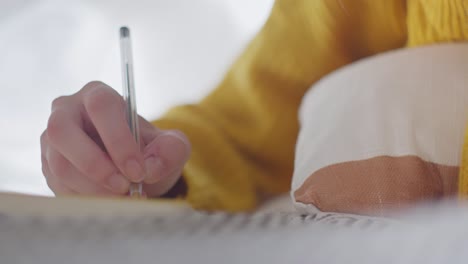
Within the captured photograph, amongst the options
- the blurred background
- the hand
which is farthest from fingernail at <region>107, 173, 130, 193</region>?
the blurred background

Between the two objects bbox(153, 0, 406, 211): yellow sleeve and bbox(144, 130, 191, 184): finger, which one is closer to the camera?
bbox(144, 130, 191, 184): finger

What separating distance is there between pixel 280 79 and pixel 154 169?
16cm

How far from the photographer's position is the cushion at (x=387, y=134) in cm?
28

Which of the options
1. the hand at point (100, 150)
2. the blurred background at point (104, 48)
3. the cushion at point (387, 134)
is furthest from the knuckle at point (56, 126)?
the blurred background at point (104, 48)

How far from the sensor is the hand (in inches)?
10.9

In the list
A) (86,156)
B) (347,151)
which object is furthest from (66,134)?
(347,151)

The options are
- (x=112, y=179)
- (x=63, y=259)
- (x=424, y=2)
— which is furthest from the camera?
(x=424, y=2)

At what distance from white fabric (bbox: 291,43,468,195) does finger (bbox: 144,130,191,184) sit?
0.06 m

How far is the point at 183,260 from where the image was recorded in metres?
0.09

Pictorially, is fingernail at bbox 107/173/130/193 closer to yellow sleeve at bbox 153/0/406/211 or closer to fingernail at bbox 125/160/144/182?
fingernail at bbox 125/160/144/182

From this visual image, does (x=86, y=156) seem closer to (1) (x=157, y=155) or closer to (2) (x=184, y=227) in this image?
(1) (x=157, y=155)

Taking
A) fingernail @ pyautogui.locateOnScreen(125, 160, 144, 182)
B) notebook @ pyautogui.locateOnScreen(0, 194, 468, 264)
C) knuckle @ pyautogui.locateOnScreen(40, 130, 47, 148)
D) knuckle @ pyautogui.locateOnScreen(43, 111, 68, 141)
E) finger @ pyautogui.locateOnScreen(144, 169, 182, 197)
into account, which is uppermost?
notebook @ pyautogui.locateOnScreen(0, 194, 468, 264)

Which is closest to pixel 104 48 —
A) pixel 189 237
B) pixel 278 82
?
pixel 278 82

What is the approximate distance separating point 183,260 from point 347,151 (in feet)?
0.75
